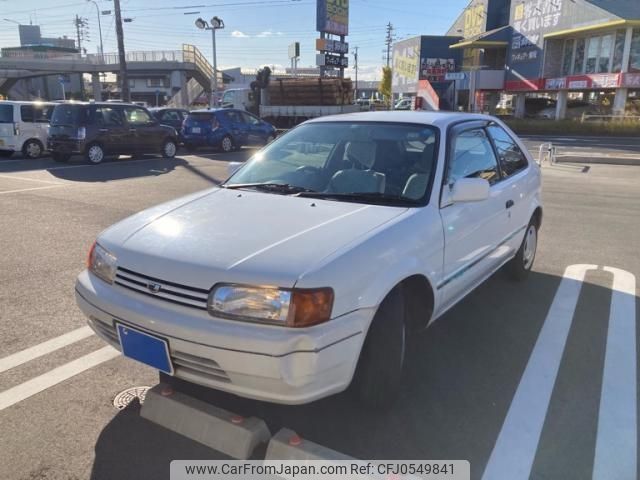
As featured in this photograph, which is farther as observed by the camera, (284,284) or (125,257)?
(125,257)

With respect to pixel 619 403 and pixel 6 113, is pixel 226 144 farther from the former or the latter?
pixel 619 403

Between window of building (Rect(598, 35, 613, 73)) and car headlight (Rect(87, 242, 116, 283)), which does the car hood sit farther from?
window of building (Rect(598, 35, 613, 73))

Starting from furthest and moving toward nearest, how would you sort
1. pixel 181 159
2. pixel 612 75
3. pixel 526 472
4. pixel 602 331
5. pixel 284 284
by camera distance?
pixel 612 75
pixel 181 159
pixel 602 331
pixel 526 472
pixel 284 284

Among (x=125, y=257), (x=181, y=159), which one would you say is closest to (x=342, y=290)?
(x=125, y=257)

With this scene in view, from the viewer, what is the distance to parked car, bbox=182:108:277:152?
1739 cm

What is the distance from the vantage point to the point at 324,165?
12.3ft

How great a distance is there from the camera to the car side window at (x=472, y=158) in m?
3.55

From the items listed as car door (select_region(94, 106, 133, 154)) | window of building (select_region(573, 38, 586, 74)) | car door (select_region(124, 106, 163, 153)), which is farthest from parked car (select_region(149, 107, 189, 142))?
window of building (select_region(573, 38, 586, 74))

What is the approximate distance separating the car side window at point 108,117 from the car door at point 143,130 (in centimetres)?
27

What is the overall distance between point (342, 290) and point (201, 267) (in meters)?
0.66

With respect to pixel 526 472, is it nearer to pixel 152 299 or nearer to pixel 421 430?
pixel 421 430

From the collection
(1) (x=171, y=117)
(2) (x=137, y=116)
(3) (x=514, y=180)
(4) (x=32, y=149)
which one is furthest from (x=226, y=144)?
(3) (x=514, y=180)

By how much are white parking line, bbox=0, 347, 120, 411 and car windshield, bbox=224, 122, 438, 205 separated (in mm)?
1464

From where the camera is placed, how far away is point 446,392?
3.12m
